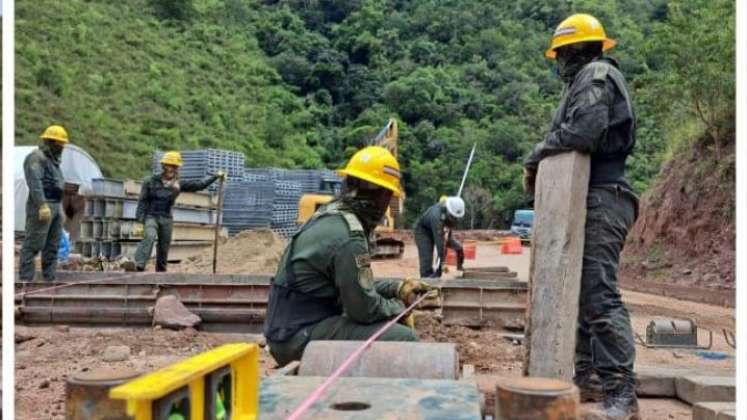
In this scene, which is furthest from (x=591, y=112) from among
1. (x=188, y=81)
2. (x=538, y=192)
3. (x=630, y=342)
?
(x=188, y=81)

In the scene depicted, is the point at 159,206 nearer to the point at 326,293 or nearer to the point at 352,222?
the point at 326,293

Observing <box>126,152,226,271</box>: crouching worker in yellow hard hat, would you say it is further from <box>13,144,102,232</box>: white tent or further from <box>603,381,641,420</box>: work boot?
<box>603,381,641,420</box>: work boot

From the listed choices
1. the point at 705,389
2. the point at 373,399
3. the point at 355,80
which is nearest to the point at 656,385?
the point at 705,389

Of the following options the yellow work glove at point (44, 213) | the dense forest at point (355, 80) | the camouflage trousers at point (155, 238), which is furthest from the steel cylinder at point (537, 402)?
the dense forest at point (355, 80)

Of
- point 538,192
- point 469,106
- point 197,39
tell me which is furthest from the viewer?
point 469,106

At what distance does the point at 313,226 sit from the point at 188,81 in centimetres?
4097

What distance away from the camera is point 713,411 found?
3.02 m

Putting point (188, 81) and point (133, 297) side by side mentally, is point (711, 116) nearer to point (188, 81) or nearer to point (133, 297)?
point (133, 297)

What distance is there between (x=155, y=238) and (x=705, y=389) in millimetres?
8591

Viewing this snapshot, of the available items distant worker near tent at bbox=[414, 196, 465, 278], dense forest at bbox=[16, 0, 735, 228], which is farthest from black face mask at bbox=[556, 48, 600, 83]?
dense forest at bbox=[16, 0, 735, 228]

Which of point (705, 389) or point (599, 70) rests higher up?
point (599, 70)

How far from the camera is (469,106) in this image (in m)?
61.8

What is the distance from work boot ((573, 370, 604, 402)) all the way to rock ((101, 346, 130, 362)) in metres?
3.68

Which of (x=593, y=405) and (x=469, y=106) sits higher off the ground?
(x=469, y=106)
